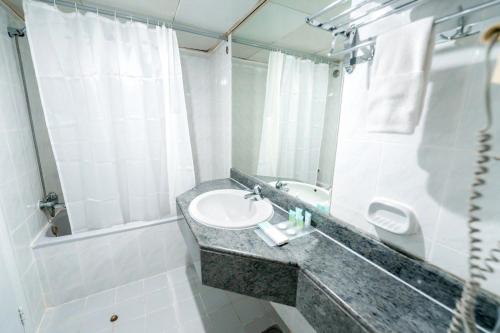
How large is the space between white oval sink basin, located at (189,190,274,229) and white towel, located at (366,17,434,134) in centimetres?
73

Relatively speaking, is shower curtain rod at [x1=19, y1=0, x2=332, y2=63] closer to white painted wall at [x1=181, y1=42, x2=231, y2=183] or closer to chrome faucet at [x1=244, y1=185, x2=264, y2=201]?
white painted wall at [x1=181, y1=42, x2=231, y2=183]

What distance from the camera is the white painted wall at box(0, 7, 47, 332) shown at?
1.16 metres

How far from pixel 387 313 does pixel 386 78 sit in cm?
68

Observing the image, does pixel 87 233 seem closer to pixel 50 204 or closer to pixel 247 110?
pixel 50 204

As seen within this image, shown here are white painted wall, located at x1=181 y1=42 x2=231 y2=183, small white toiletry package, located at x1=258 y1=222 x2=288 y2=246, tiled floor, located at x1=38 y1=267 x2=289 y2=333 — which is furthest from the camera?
white painted wall, located at x1=181 y1=42 x2=231 y2=183

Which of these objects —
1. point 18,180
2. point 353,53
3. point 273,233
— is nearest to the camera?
point 353,53

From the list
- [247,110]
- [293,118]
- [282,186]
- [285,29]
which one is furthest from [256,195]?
[285,29]

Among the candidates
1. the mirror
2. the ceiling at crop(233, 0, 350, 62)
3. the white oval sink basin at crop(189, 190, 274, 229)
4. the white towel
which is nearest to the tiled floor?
the white oval sink basin at crop(189, 190, 274, 229)

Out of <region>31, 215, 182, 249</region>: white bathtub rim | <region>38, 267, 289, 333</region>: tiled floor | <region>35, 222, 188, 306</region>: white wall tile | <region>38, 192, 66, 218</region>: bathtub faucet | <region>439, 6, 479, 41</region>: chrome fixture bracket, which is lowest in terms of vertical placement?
<region>38, 267, 289, 333</region>: tiled floor

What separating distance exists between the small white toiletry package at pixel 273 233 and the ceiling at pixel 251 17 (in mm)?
922

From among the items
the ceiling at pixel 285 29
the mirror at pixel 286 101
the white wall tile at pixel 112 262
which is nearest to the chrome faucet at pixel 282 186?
the mirror at pixel 286 101

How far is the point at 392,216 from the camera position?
2.28 feet

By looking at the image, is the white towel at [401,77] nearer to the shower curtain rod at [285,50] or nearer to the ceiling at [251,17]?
the shower curtain rod at [285,50]

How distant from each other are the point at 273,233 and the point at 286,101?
2.86ft
